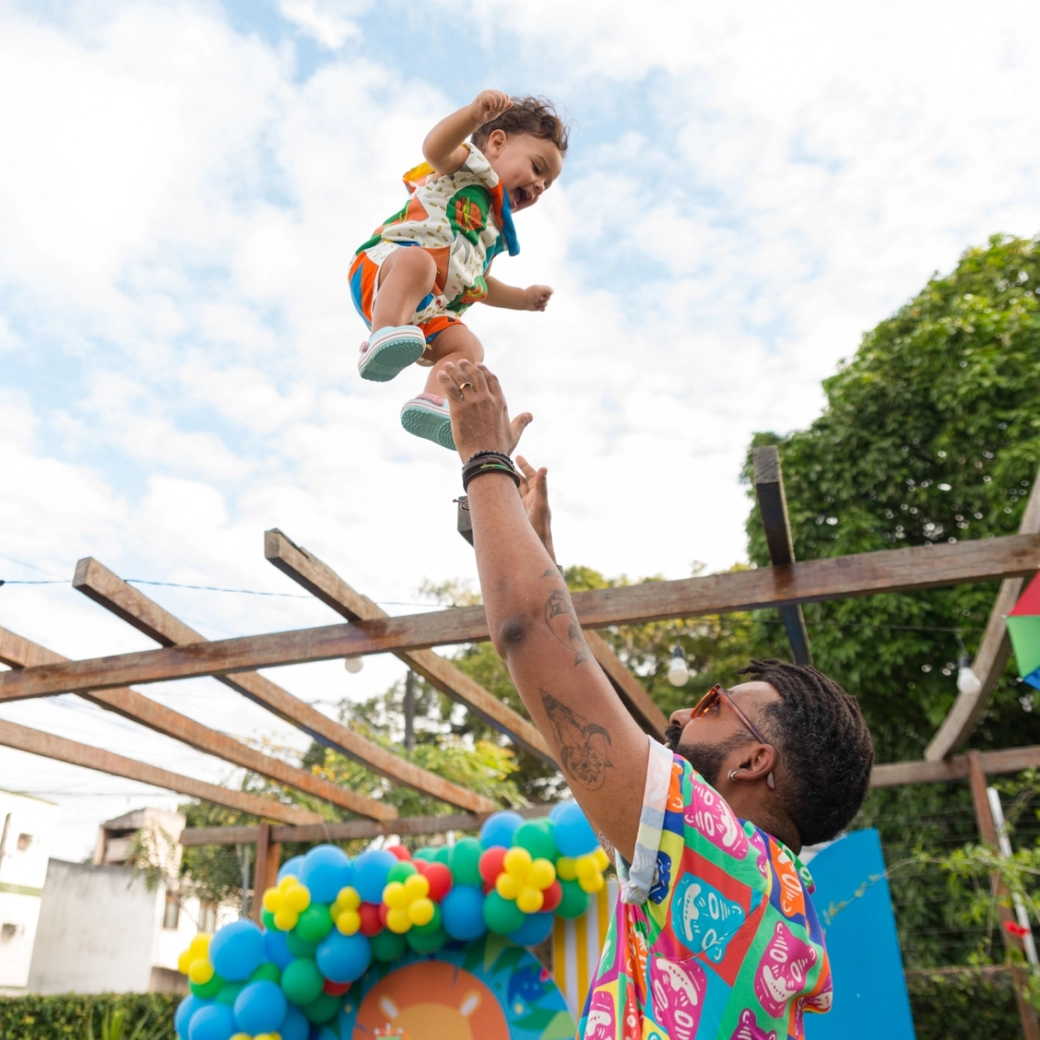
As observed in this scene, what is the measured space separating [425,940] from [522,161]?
12.6 feet

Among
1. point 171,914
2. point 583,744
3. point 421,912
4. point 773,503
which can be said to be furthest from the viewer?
point 171,914

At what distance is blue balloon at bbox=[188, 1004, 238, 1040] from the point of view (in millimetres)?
4344

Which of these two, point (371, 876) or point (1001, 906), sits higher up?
point (371, 876)

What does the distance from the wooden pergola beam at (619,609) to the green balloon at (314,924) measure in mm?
1429

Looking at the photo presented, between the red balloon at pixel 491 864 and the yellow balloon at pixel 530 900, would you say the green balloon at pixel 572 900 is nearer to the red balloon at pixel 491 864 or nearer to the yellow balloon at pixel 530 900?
the yellow balloon at pixel 530 900

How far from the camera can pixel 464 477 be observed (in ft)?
3.32

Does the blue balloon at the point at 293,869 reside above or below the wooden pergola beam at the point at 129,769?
below

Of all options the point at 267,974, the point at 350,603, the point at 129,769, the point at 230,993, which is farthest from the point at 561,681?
the point at 129,769

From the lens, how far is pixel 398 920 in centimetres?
439

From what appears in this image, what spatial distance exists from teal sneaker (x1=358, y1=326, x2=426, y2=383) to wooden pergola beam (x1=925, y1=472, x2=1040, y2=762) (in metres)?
2.60

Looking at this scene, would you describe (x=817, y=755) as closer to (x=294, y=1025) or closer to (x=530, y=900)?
(x=530, y=900)

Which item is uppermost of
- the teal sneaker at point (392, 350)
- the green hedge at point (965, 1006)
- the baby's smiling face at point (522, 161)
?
the baby's smiling face at point (522, 161)

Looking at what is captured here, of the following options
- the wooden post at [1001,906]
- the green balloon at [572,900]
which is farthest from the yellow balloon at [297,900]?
the wooden post at [1001,906]

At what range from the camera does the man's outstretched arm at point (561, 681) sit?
926mm
